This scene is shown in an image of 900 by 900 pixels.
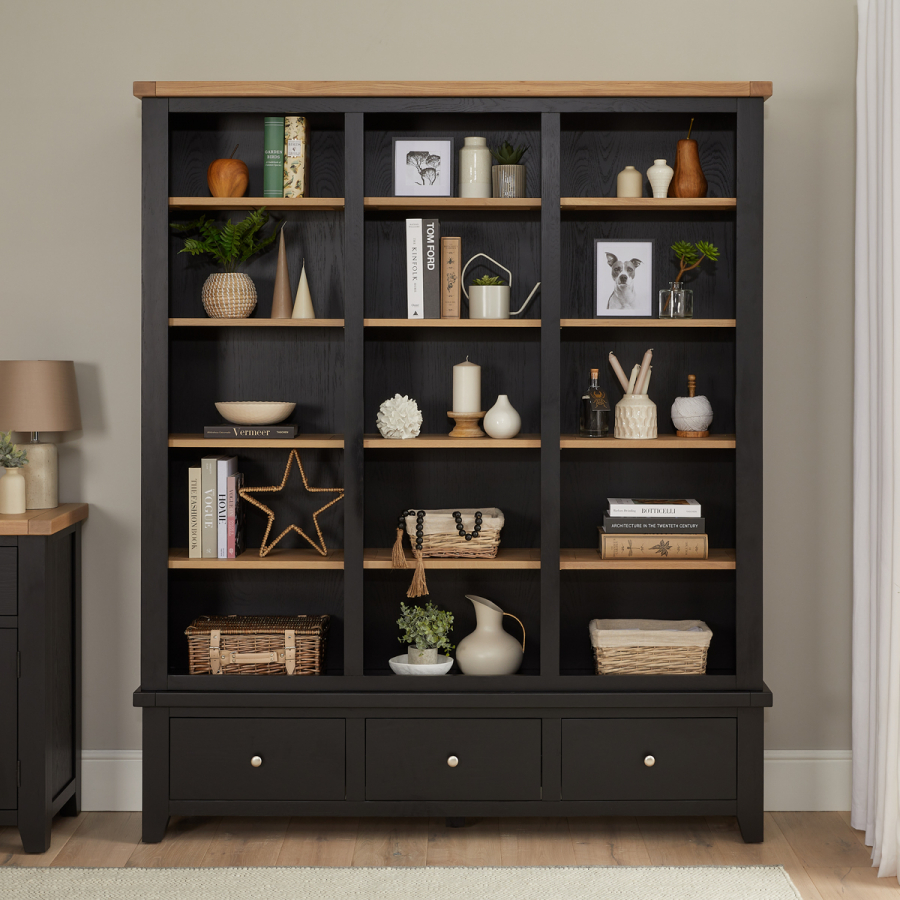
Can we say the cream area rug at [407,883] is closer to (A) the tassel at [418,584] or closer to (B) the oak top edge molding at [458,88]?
(A) the tassel at [418,584]

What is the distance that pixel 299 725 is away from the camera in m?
2.53

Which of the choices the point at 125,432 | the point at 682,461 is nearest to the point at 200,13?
the point at 125,432

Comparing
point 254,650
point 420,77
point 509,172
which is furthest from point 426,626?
point 420,77

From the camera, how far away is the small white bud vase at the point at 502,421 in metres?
2.60

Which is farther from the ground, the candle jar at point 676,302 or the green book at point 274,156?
the green book at point 274,156

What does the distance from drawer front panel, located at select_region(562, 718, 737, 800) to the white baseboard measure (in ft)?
1.30

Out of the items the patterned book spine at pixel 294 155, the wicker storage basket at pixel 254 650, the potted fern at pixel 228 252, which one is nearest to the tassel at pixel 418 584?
the wicker storage basket at pixel 254 650

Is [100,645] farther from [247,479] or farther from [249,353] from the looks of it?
[249,353]

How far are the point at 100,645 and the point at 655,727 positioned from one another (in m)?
1.79

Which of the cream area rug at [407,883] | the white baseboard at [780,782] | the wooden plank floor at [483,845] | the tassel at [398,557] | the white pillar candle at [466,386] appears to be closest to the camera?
the cream area rug at [407,883]

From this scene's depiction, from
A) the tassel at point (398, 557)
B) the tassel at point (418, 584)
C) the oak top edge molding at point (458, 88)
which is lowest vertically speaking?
the tassel at point (418, 584)

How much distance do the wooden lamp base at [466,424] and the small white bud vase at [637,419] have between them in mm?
431

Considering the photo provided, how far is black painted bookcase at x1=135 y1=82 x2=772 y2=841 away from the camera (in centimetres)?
249

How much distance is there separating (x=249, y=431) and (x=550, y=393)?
0.90m
